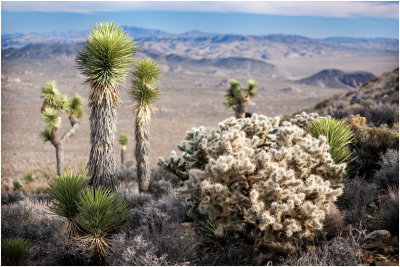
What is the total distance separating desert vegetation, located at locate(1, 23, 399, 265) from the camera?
16.2 ft

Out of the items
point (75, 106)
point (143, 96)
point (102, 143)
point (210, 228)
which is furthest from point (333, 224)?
point (75, 106)

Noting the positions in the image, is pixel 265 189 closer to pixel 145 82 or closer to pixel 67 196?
pixel 67 196

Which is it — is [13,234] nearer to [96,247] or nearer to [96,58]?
[96,247]

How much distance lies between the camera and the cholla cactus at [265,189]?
4.84 meters

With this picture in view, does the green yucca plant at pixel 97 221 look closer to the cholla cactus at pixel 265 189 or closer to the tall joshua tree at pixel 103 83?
the cholla cactus at pixel 265 189

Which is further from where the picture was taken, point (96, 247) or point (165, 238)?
point (96, 247)

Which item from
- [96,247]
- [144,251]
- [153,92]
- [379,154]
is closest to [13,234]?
[96,247]

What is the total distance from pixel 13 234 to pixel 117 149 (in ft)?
94.2

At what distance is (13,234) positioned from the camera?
7.29m

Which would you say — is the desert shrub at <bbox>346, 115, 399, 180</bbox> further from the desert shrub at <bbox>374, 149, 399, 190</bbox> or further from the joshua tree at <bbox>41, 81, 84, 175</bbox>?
the joshua tree at <bbox>41, 81, 84, 175</bbox>

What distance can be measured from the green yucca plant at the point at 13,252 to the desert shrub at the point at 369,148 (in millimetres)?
6670

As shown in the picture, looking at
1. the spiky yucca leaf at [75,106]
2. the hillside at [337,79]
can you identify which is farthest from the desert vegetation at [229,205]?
the hillside at [337,79]

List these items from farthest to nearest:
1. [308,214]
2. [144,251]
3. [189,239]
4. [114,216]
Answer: [114,216], [189,239], [144,251], [308,214]

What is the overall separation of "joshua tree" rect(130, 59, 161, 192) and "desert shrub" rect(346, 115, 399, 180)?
5.93 metres
